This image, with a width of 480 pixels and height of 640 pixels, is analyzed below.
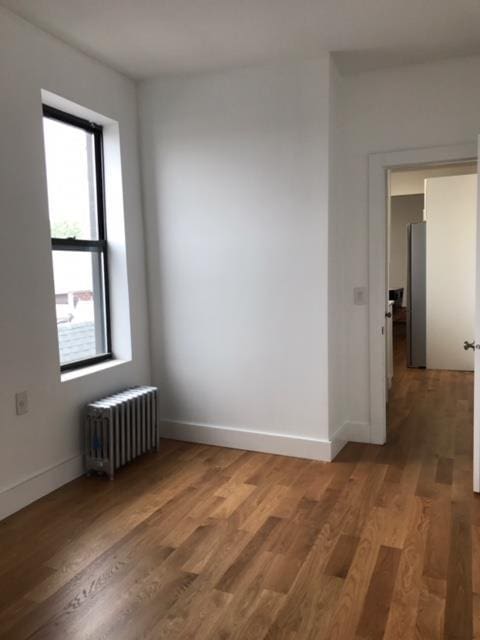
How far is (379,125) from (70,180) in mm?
2180

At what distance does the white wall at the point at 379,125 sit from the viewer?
363 centimetres

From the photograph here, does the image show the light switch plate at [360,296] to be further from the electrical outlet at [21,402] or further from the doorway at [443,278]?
the doorway at [443,278]

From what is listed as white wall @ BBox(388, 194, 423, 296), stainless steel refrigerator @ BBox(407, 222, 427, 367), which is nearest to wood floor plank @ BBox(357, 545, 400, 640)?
stainless steel refrigerator @ BBox(407, 222, 427, 367)

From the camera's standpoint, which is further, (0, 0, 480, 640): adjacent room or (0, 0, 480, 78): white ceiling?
(0, 0, 480, 78): white ceiling

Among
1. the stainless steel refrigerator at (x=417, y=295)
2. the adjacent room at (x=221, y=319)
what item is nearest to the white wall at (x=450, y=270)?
the stainless steel refrigerator at (x=417, y=295)

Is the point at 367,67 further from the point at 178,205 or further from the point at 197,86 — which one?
the point at 178,205

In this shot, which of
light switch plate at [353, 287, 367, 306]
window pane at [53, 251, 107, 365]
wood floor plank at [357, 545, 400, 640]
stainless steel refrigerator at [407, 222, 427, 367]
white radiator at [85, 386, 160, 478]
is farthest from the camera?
stainless steel refrigerator at [407, 222, 427, 367]

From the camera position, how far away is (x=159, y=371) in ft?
14.1

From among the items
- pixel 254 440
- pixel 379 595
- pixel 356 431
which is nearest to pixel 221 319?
pixel 254 440

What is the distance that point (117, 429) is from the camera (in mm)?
3539

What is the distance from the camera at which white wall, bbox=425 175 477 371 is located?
6.76m

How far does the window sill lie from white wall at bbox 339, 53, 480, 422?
174 centimetres

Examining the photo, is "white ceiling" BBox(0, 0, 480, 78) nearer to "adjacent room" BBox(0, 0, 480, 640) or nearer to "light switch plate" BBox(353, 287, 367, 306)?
"adjacent room" BBox(0, 0, 480, 640)

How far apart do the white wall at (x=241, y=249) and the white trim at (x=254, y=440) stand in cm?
1
